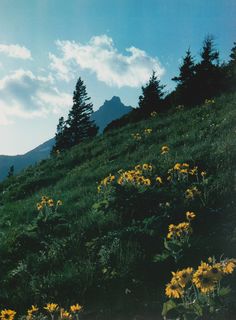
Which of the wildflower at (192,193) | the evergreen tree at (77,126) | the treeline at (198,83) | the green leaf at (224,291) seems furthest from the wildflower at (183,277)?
the evergreen tree at (77,126)

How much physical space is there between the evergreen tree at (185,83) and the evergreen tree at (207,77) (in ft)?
0.96

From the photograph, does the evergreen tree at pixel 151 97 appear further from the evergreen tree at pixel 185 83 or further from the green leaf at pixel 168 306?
→ the green leaf at pixel 168 306

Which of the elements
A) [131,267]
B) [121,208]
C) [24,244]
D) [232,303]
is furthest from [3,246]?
[232,303]

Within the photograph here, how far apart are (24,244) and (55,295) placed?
216cm

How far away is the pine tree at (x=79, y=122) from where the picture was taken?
5259 cm

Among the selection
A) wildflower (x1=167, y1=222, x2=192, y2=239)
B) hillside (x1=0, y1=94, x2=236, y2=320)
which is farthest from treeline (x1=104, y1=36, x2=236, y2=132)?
wildflower (x1=167, y1=222, x2=192, y2=239)

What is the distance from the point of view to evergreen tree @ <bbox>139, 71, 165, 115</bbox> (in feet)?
92.2

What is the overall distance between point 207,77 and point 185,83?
1413 mm

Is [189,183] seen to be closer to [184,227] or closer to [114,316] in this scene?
[184,227]

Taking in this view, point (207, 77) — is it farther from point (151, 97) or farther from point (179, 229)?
point (179, 229)

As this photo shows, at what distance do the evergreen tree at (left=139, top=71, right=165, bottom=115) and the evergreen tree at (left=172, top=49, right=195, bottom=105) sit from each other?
287cm

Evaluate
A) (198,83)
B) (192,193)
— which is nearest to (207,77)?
(198,83)

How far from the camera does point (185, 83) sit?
24.5 meters

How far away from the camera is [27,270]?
6.55 meters
